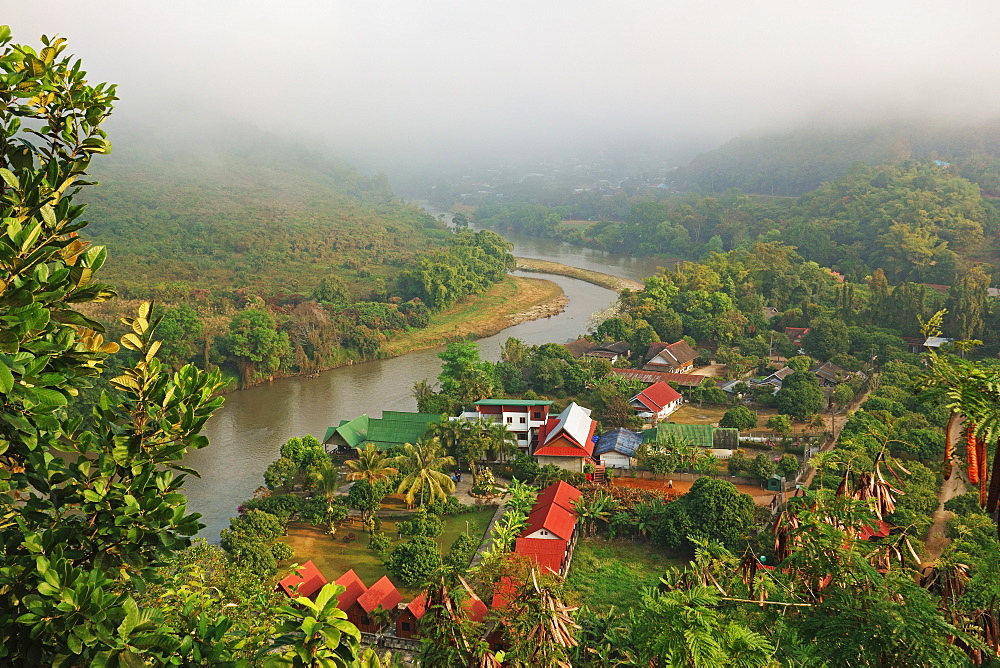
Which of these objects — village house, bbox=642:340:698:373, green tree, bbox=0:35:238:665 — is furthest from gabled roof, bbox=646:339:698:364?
green tree, bbox=0:35:238:665

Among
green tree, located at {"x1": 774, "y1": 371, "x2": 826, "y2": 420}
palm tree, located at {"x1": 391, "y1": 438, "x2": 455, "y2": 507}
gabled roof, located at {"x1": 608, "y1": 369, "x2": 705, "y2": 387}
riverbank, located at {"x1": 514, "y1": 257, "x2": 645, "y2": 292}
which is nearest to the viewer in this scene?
palm tree, located at {"x1": 391, "y1": 438, "x2": 455, "y2": 507}

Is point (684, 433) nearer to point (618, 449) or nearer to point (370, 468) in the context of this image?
point (618, 449)

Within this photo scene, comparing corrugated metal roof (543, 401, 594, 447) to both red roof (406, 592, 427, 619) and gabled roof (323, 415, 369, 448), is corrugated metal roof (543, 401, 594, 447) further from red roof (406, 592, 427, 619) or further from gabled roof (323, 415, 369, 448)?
red roof (406, 592, 427, 619)

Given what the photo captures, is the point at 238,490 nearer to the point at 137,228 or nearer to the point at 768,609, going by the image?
the point at 768,609

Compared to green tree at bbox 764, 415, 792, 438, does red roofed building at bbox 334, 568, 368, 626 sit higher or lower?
higher

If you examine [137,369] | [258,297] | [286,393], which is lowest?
[286,393]

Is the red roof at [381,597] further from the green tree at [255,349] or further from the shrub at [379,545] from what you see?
the green tree at [255,349]

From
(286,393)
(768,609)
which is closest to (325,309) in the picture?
(286,393)

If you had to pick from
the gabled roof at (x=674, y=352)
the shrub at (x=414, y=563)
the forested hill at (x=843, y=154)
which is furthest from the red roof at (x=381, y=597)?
the forested hill at (x=843, y=154)
